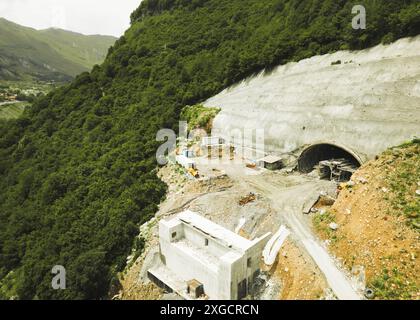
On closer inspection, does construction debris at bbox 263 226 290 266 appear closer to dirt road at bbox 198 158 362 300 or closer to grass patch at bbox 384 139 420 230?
dirt road at bbox 198 158 362 300

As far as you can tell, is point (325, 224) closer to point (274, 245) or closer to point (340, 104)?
point (274, 245)

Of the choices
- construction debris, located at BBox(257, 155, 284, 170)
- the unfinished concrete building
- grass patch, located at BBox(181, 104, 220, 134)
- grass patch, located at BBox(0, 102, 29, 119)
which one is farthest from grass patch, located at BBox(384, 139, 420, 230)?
grass patch, located at BBox(0, 102, 29, 119)

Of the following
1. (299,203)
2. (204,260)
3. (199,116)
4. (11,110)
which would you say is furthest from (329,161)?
(11,110)

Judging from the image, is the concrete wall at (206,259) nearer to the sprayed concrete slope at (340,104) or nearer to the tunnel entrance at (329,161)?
the tunnel entrance at (329,161)

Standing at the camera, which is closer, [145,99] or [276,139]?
[276,139]

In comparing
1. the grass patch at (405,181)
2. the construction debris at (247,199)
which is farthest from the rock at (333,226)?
the construction debris at (247,199)

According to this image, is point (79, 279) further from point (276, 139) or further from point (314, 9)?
point (314, 9)
